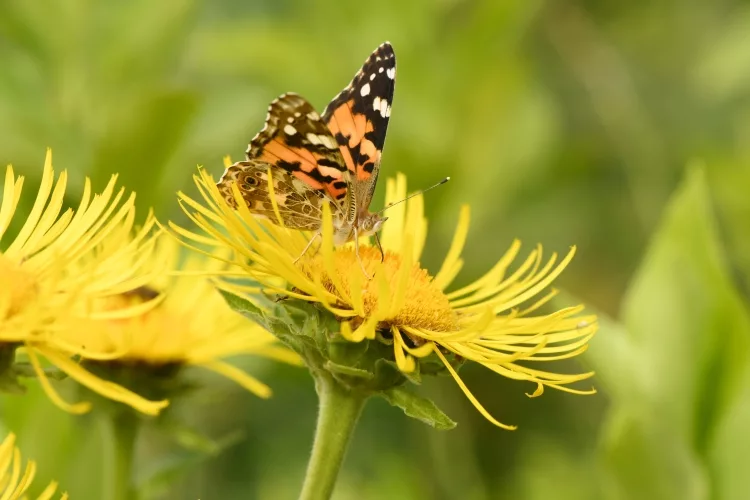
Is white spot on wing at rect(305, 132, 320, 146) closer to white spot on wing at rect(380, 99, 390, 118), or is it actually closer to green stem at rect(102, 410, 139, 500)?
white spot on wing at rect(380, 99, 390, 118)

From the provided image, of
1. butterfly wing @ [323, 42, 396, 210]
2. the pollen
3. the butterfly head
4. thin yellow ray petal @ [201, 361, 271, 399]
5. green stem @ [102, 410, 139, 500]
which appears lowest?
green stem @ [102, 410, 139, 500]

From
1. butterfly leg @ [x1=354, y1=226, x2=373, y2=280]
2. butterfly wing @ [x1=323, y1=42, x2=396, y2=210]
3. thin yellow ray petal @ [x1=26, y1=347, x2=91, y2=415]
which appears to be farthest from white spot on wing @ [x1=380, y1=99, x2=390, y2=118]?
thin yellow ray petal @ [x1=26, y1=347, x2=91, y2=415]

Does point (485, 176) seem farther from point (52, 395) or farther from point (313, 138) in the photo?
point (52, 395)

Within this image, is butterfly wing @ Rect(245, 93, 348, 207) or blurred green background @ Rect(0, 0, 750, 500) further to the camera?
blurred green background @ Rect(0, 0, 750, 500)

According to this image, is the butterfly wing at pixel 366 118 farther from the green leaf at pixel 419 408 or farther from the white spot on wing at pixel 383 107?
the green leaf at pixel 419 408

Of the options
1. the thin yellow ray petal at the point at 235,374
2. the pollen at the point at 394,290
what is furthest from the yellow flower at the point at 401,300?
the thin yellow ray petal at the point at 235,374

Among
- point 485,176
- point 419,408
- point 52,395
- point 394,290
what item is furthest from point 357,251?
point 485,176
